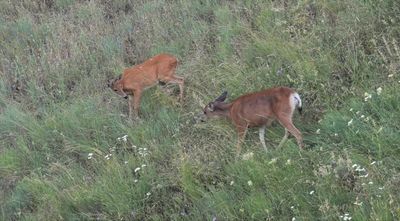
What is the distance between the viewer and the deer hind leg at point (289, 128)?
636 centimetres

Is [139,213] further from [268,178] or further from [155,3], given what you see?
[155,3]

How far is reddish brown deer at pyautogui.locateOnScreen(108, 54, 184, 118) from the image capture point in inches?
337

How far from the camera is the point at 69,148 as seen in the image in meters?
7.67

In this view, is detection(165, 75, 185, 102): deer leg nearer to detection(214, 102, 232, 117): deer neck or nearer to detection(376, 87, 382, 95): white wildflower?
detection(214, 102, 232, 117): deer neck

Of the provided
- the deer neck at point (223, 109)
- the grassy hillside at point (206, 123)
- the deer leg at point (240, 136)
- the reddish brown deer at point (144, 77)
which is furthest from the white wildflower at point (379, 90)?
the reddish brown deer at point (144, 77)

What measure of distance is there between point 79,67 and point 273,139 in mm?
4090

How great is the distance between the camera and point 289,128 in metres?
6.50

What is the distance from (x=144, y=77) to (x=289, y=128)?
9.07 feet

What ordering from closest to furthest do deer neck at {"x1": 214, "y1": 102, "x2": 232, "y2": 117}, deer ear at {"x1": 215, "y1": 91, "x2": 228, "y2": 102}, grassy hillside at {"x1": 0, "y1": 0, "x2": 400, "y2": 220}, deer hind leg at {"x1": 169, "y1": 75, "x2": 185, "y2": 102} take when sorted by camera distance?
grassy hillside at {"x1": 0, "y1": 0, "x2": 400, "y2": 220} < deer neck at {"x1": 214, "y1": 102, "x2": 232, "y2": 117} < deer ear at {"x1": 215, "y1": 91, "x2": 228, "y2": 102} < deer hind leg at {"x1": 169, "y1": 75, "x2": 185, "y2": 102}

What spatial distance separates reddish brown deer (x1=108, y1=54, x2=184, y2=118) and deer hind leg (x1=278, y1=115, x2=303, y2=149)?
7.30ft

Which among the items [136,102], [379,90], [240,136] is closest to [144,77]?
[136,102]

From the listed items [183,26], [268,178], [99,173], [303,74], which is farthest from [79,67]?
[268,178]

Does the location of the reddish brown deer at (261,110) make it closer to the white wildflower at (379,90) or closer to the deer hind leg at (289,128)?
the deer hind leg at (289,128)

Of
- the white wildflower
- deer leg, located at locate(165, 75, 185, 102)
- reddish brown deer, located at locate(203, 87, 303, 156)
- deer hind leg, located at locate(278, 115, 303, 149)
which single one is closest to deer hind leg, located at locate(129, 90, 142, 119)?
deer leg, located at locate(165, 75, 185, 102)
